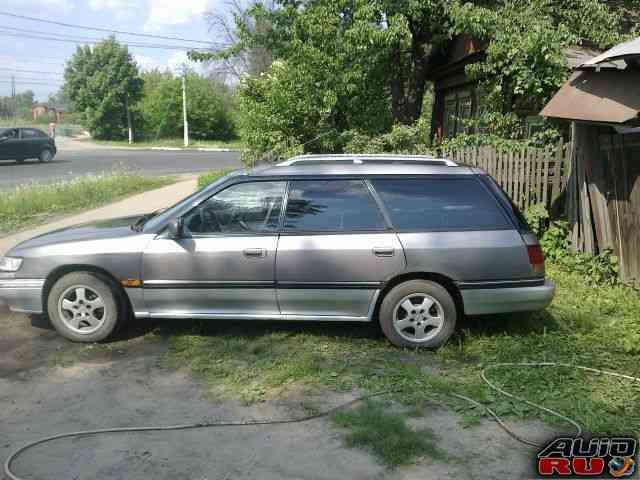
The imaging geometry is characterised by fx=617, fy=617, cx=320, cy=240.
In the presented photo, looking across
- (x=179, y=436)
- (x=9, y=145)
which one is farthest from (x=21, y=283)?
(x=9, y=145)

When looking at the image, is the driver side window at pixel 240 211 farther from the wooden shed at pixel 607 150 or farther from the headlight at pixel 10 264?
the wooden shed at pixel 607 150

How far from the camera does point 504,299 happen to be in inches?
196

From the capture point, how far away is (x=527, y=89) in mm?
9930

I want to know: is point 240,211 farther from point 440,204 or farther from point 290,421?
point 290,421

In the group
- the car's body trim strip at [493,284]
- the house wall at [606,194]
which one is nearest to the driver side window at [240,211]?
the car's body trim strip at [493,284]

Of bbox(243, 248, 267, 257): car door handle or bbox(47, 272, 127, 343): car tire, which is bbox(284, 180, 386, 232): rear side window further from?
bbox(47, 272, 127, 343): car tire

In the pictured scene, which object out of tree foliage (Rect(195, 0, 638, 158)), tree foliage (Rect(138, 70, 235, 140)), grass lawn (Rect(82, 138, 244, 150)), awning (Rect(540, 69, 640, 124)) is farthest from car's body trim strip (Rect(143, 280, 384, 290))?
tree foliage (Rect(138, 70, 235, 140))

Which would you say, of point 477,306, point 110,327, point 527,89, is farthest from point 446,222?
point 527,89

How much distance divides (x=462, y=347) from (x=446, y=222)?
1040 mm

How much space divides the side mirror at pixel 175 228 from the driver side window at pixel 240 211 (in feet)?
0.28

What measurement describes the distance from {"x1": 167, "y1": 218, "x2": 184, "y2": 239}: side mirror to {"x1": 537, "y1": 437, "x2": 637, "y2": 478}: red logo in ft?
10.2

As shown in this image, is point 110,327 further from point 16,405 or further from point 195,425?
point 195,425

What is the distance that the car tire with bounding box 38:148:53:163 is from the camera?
27.7 meters

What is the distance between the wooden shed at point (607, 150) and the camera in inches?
247
